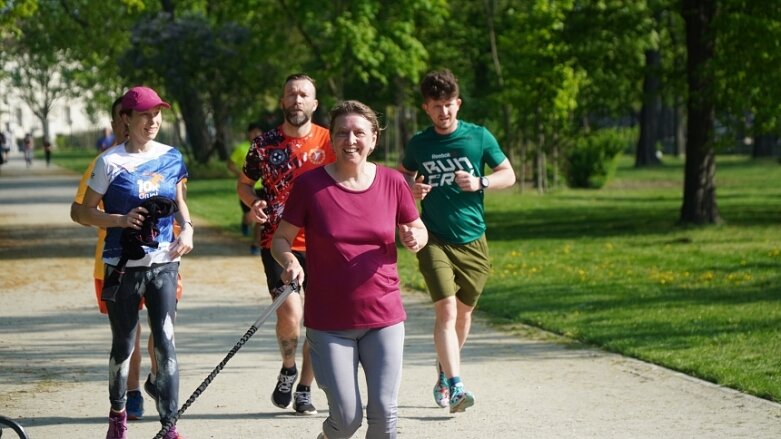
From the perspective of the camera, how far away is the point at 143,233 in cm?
657

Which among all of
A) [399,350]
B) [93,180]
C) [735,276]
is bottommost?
[735,276]

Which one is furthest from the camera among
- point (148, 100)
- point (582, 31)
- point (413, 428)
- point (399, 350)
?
point (582, 31)

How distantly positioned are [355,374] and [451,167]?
7.73ft

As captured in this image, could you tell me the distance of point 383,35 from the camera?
87.5 feet

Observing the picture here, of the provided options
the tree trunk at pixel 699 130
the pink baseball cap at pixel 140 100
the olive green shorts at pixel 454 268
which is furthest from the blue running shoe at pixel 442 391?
the tree trunk at pixel 699 130

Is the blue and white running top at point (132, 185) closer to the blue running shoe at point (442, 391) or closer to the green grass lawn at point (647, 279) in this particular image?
the blue running shoe at point (442, 391)

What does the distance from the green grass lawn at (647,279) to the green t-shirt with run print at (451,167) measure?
7.01 ft

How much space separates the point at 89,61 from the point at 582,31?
2173cm

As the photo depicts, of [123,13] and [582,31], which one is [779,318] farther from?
[123,13]

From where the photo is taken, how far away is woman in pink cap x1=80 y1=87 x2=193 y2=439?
6605 mm

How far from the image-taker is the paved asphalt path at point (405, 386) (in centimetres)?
729

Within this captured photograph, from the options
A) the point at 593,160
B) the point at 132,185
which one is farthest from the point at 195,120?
the point at 132,185

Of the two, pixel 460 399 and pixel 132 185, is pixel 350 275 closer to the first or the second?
pixel 132 185

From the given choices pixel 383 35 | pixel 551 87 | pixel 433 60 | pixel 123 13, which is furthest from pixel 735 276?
pixel 123 13
